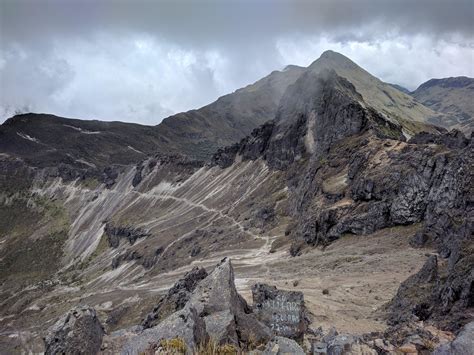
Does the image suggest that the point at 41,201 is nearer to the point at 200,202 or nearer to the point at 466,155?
the point at 200,202

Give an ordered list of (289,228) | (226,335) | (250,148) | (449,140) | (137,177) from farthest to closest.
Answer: (137,177) < (250,148) < (289,228) < (449,140) < (226,335)

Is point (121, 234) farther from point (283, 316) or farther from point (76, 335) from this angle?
point (76, 335)

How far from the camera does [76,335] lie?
10.9 m

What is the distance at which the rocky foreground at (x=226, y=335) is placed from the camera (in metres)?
7.72

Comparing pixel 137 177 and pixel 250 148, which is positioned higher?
pixel 250 148

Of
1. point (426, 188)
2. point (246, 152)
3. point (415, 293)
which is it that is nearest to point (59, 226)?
point (246, 152)

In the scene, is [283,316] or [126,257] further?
[126,257]

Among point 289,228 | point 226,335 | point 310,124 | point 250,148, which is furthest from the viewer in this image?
point 250,148

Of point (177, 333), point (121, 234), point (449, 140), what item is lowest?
point (121, 234)

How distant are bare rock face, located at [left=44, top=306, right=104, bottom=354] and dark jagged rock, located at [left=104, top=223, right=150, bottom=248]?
7913 cm

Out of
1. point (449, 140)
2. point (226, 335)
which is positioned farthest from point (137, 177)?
point (226, 335)

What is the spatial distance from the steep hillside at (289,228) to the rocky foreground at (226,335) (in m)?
0.50

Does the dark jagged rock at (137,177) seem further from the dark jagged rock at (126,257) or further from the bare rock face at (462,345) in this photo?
the bare rock face at (462,345)

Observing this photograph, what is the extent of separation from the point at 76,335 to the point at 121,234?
88.7 m
